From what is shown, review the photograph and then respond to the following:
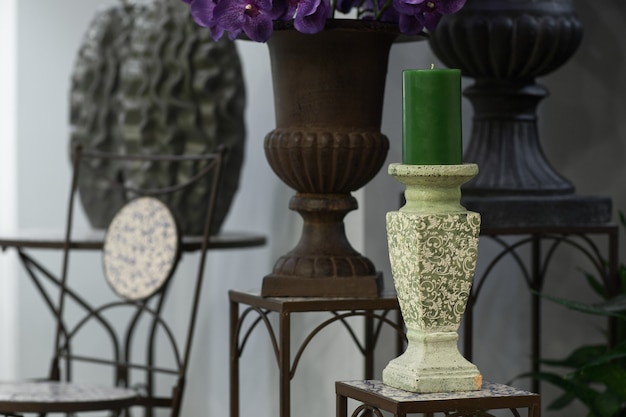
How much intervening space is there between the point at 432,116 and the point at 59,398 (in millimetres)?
1134

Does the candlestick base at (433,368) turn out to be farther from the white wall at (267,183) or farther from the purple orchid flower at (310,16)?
the white wall at (267,183)

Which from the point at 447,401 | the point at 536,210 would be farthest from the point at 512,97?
the point at 447,401

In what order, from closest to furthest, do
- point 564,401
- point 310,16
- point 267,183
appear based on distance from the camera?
point 310,16 < point 564,401 < point 267,183

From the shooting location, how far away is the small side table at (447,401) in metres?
1.48

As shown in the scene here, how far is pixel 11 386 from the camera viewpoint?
2.50 metres

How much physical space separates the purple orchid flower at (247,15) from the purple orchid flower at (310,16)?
5 cm

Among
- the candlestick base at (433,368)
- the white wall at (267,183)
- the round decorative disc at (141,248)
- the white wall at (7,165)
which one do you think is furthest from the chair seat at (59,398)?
the white wall at (7,165)

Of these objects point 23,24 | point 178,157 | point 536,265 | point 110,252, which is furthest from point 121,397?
point 23,24

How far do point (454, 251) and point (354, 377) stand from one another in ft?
3.55

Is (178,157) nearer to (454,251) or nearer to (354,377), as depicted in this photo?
(354,377)

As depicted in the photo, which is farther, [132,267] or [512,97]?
[132,267]

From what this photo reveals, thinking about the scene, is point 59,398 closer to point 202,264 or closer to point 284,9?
point 202,264

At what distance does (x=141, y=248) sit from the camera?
2.68 m

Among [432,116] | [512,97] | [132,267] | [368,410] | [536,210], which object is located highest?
[512,97]
